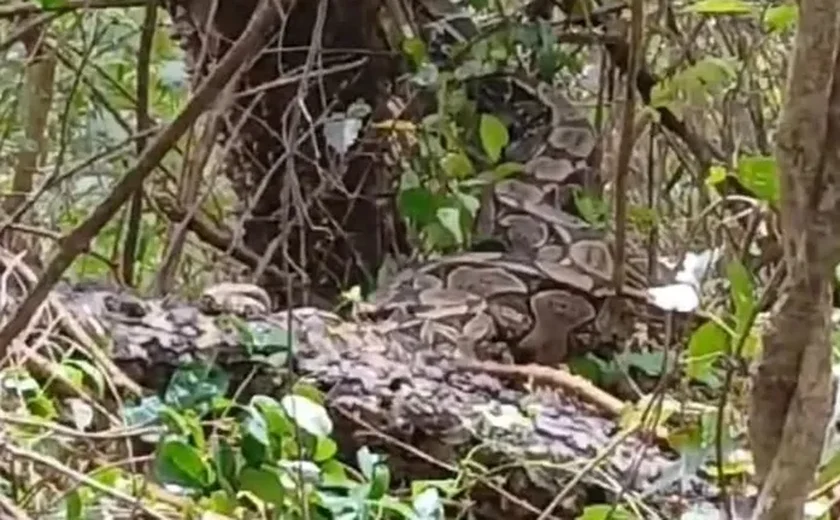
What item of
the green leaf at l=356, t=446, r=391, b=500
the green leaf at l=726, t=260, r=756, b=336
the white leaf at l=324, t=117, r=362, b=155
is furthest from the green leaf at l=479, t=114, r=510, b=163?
the green leaf at l=726, t=260, r=756, b=336

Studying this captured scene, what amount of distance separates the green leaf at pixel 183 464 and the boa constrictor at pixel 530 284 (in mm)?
742

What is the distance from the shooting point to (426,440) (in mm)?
1477

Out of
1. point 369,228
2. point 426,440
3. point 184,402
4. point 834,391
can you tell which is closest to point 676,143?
point 369,228

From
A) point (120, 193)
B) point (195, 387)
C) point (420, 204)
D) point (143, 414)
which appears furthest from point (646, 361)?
point (120, 193)

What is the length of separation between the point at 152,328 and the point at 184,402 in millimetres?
349

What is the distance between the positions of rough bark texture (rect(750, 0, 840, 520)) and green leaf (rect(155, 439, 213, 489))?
0.43m

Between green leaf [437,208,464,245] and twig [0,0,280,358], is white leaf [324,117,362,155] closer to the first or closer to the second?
green leaf [437,208,464,245]

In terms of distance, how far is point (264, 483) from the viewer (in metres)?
0.98

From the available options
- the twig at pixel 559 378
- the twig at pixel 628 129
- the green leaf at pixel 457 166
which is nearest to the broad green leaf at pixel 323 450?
the twig at pixel 559 378

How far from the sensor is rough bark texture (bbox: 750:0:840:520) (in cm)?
64

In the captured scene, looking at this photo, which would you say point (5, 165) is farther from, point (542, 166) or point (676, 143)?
point (676, 143)

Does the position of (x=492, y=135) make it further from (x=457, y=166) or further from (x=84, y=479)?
(x=84, y=479)

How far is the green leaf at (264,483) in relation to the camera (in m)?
0.98

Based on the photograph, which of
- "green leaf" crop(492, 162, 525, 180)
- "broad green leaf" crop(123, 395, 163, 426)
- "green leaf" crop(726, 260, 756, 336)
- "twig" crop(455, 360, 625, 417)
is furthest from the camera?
"green leaf" crop(492, 162, 525, 180)
